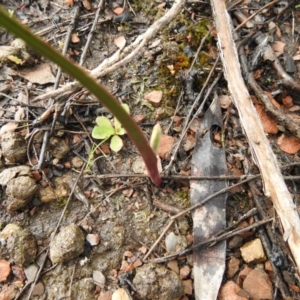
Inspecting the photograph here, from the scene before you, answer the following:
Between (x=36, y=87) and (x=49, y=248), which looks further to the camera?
(x=36, y=87)

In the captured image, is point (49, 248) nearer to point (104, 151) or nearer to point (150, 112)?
point (104, 151)

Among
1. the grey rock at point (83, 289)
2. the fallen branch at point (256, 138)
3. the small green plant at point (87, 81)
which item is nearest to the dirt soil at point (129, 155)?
the grey rock at point (83, 289)

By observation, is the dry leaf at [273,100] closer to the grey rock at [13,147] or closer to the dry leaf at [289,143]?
the dry leaf at [289,143]

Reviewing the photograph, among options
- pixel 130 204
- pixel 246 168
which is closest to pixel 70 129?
pixel 130 204

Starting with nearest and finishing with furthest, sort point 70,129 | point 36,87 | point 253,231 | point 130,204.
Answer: point 253,231
point 130,204
point 70,129
point 36,87

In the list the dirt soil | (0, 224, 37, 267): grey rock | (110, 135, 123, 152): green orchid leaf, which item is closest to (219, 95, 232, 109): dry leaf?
the dirt soil

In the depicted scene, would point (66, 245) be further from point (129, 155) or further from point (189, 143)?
point (189, 143)
